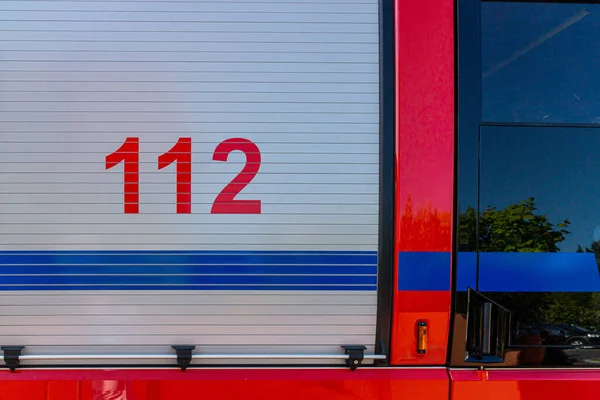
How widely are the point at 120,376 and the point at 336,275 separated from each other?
93 centimetres

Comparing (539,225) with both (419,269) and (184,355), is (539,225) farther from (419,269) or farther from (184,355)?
(184,355)

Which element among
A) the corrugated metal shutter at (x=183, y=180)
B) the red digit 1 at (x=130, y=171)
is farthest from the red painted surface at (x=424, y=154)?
the red digit 1 at (x=130, y=171)

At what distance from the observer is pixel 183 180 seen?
5.77ft

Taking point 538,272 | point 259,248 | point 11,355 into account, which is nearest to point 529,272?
point 538,272

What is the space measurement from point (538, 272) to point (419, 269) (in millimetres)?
458

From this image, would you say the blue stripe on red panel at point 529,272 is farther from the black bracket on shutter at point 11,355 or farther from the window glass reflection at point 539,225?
the black bracket on shutter at point 11,355

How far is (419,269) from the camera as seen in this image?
67.7 inches

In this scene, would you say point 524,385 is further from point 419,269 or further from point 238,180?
point 238,180

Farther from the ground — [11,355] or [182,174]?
[182,174]

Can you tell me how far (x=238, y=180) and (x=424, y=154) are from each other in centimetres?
72

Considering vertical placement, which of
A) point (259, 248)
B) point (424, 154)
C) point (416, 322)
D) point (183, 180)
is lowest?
point (416, 322)

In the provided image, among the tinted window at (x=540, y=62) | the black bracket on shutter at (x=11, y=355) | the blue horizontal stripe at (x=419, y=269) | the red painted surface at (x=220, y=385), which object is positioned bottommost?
the red painted surface at (x=220, y=385)

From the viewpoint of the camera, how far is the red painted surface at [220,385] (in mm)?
1768

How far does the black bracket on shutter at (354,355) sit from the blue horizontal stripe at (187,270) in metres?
0.23
